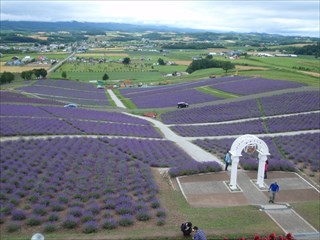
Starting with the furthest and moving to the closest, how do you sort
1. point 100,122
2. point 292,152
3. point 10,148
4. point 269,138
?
point 100,122, point 269,138, point 292,152, point 10,148

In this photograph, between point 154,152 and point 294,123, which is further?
point 294,123

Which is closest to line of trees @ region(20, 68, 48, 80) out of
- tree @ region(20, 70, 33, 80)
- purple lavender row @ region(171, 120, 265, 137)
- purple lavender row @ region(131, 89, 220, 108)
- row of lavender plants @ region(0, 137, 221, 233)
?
tree @ region(20, 70, 33, 80)

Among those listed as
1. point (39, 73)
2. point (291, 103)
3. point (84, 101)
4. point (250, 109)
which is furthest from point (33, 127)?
point (39, 73)

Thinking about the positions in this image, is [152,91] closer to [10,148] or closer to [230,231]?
[10,148]

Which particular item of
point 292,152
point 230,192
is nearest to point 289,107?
point 292,152

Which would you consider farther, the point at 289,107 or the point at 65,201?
the point at 289,107

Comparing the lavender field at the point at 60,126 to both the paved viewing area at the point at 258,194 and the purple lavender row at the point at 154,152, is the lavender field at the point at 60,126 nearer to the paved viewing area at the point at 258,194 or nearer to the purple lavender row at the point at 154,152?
the purple lavender row at the point at 154,152

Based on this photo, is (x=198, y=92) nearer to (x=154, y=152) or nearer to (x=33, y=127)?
(x=33, y=127)
